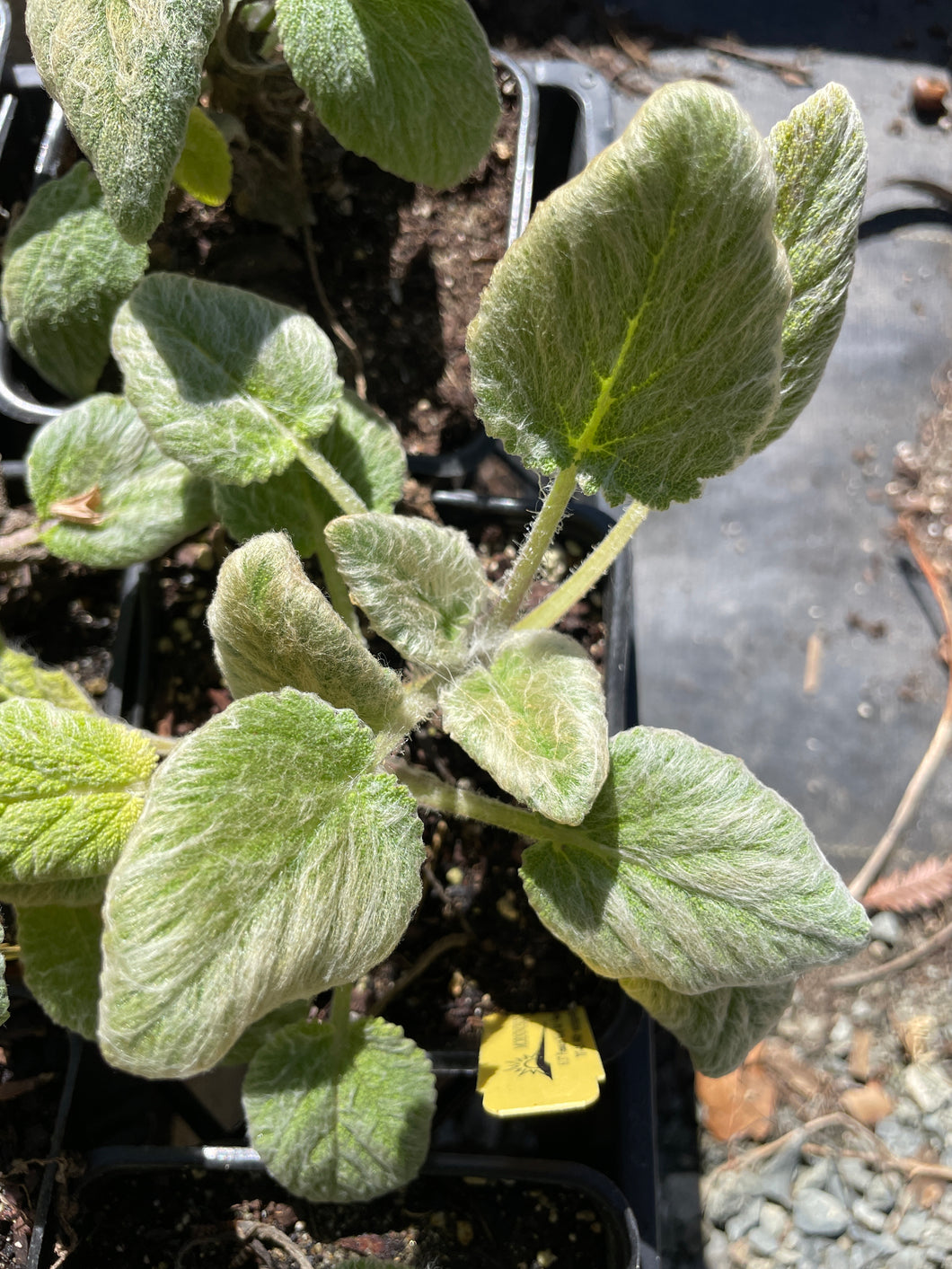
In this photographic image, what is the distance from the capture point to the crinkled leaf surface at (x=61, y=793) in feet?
1.91

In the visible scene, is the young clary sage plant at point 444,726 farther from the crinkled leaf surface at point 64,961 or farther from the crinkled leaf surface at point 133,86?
the crinkled leaf surface at point 133,86

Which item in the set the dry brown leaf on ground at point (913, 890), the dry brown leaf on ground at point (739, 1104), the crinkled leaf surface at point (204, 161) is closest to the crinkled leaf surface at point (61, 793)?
the crinkled leaf surface at point (204, 161)

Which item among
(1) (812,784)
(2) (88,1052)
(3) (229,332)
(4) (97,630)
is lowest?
(1) (812,784)

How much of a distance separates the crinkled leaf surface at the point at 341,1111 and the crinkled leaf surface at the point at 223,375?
40 cm

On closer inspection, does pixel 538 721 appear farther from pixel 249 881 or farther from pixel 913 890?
pixel 913 890

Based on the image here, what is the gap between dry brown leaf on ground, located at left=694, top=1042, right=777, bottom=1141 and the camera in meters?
1.09

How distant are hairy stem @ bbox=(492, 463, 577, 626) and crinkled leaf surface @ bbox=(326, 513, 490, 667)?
2 centimetres

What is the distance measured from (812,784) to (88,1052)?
2.81 ft

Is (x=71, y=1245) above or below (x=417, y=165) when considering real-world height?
below

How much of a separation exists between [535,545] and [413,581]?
0.10m

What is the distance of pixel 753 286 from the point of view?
49 centimetres

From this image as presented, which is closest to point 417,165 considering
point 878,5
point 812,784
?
point 812,784

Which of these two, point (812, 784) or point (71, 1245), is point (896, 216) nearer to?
point (812, 784)

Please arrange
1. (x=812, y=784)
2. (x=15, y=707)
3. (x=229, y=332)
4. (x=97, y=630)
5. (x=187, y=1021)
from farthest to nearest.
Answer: (x=812, y=784) < (x=97, y=630) < (x=229, y=332) < (x=15, y=707) < (x=187, y=1021)
